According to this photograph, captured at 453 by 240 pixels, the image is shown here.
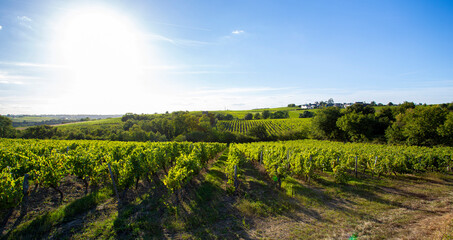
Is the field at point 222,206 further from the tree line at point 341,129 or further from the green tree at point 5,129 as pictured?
the green tree at point 5,129

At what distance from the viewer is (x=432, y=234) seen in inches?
236

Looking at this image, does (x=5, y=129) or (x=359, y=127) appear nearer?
(x=359, y=127)

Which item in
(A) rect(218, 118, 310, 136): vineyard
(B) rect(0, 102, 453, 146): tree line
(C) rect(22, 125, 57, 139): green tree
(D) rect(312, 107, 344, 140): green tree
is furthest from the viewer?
(A) rect(218, 118, 310, 136): vineyard

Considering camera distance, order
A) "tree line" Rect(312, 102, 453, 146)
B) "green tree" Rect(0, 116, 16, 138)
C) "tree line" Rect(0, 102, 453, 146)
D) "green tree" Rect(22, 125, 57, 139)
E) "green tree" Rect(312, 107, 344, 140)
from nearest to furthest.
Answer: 1. "tree line" Rect(312, 102, 453, 146)
2. "tree line" Rect(0, 102, 453, 146)
3. "green tree" Rect(0, 116, 16, 138)
4. "green tree" Rect(312, 107, 344, 140)
5. "green tree" Rect(22, 125, 57, 139)

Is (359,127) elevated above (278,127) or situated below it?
above

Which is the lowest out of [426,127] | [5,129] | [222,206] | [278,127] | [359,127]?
[278,127]

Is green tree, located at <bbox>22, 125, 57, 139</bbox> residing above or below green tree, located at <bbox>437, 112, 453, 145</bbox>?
below

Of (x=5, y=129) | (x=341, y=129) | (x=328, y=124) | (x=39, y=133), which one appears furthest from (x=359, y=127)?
(x=5, y=129)

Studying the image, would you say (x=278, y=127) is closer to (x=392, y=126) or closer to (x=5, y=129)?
(x=392, y=126)

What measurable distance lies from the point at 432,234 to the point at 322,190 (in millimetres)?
4559

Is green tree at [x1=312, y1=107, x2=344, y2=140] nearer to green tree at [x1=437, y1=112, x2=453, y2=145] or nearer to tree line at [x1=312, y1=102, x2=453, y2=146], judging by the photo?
tree line at [x1=312, y1=102, x2=453, y2=146]

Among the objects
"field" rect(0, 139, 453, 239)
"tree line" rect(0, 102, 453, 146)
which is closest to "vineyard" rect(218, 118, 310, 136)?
"tree line" rect(0, 102, 453, 146)

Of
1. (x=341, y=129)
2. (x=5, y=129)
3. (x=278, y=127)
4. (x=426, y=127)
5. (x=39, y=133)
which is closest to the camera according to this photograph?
(x=426, y=127)

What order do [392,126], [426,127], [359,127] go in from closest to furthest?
[426,127]
[392,126]
[359,127]
